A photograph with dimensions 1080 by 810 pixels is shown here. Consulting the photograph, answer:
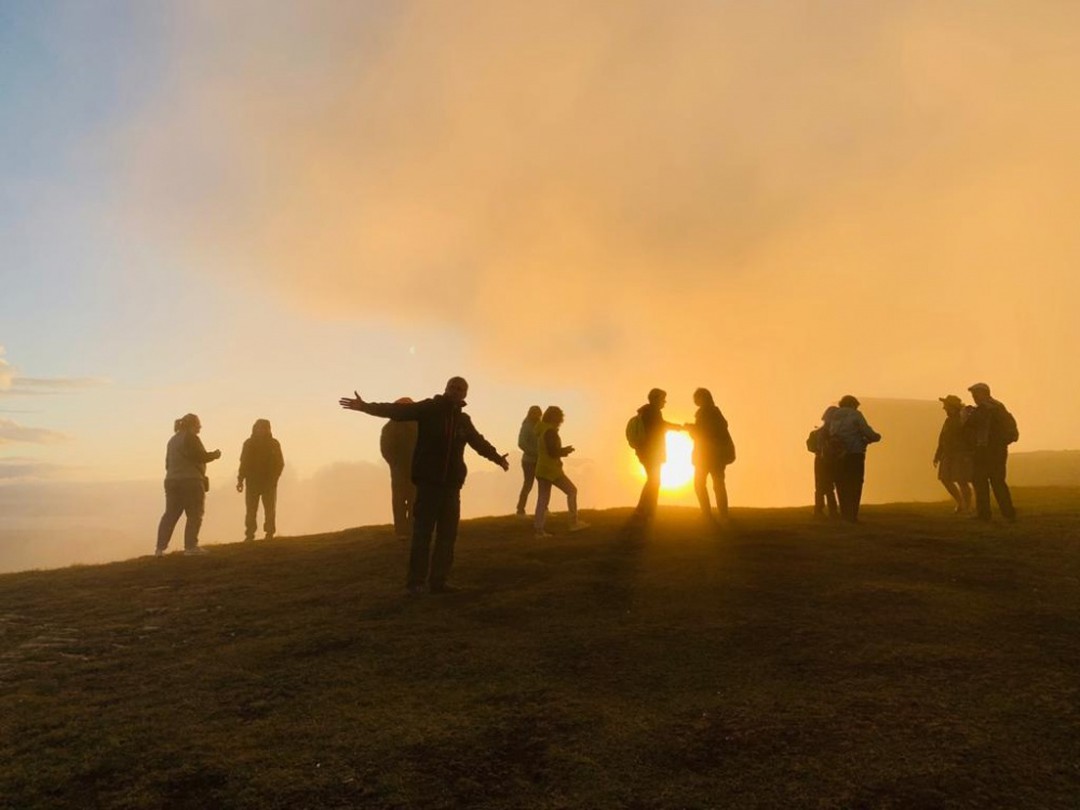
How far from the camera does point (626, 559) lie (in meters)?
11.7

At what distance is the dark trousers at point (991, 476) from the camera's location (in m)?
14.4

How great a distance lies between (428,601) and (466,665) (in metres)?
2.60

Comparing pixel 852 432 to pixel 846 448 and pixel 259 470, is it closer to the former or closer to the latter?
pixel 846 448

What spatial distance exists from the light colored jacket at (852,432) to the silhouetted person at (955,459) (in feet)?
12.0

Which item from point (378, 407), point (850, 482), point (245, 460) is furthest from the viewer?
point (245, 460)

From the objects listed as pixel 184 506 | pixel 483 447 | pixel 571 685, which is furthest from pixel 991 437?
pixel 184 506

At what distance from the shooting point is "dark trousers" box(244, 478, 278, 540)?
18.6 meters

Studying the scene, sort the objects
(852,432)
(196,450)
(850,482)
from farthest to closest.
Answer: (196,450), (850,482), (852,432)

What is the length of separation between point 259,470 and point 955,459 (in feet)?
59.3

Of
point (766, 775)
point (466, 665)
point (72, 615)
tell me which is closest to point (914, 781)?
point (766, 775)

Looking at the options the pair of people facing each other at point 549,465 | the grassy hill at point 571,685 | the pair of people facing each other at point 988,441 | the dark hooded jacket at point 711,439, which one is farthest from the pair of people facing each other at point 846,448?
the pair of people facing each other at point 549,465

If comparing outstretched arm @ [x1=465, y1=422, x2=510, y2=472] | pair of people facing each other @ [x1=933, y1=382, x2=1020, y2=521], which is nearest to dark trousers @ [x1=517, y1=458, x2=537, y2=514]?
outstretched arm @ [x1=465, y1=422, x2=510, y2=472]

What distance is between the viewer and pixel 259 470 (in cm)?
1858

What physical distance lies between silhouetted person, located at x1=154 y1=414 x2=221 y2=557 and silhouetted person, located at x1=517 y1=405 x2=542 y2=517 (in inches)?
270
